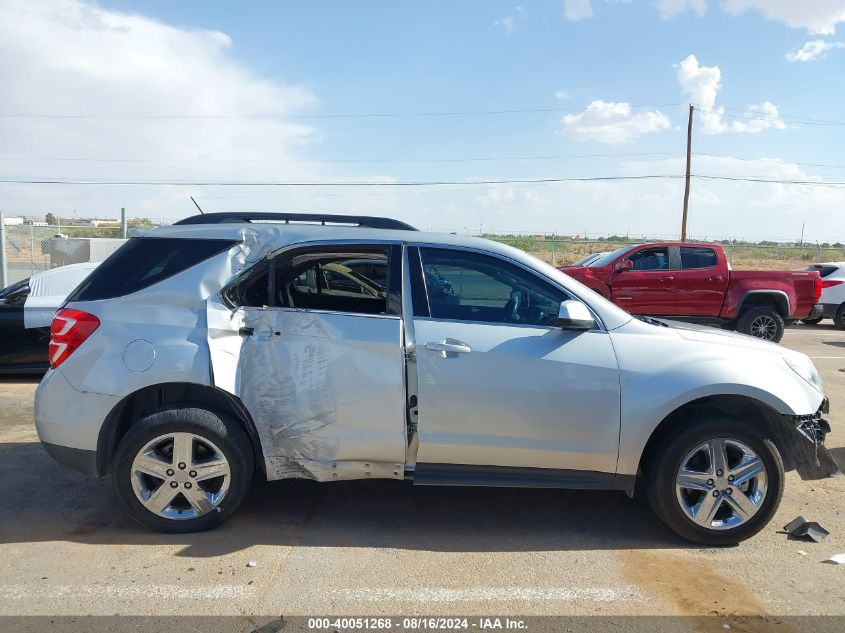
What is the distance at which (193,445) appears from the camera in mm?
3902

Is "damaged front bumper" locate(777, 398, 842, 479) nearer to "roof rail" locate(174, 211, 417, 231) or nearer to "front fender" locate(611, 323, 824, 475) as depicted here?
Result: "front fender" locate(611, 323, 824, 475)

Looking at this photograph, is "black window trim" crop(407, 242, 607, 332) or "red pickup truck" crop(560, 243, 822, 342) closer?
"black window trim" crop(407, 242, 607, 332)

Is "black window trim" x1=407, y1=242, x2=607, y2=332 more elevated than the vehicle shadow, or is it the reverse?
"black window trim" x1=407, y1=242, x2=607, y2=332

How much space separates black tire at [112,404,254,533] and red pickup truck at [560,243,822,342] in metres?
9.34

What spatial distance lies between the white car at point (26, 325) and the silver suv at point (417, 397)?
4243 mm

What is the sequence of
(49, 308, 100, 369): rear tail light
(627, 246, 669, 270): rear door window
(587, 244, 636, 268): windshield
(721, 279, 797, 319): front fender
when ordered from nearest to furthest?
1. (49, 308, 100, 369): rear tail light
2. (721, 279, 797, 319): front fender
3. (627, 246, 669, 270): rear door window
4. (587, 244, 636, 268): windshield

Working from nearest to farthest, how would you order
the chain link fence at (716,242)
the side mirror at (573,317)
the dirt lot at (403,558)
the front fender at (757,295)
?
the dirt lot at (403,558) < the side mirror at (573,317) < the front fender at (757,295) < the chain link fence at (716,242)

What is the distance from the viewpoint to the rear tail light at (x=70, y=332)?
391 centimetres

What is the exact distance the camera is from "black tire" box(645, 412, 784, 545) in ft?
12.6

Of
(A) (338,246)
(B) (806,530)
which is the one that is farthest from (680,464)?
(A) (338,246)

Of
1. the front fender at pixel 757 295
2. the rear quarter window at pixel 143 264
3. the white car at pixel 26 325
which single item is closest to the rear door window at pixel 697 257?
the front fender at pixel 757 295

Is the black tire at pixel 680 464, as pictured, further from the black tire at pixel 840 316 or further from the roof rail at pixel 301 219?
the black tire at pixel 840 316

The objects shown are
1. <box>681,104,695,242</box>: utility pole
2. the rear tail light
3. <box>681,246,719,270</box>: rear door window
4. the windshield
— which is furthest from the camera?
<box>681,104,695,242</box>: utility pole

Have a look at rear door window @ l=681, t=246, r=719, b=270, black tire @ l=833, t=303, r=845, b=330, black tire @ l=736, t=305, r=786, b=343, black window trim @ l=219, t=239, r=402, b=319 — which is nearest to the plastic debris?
black window trim @ l=219, t=239, r=402, b=319
